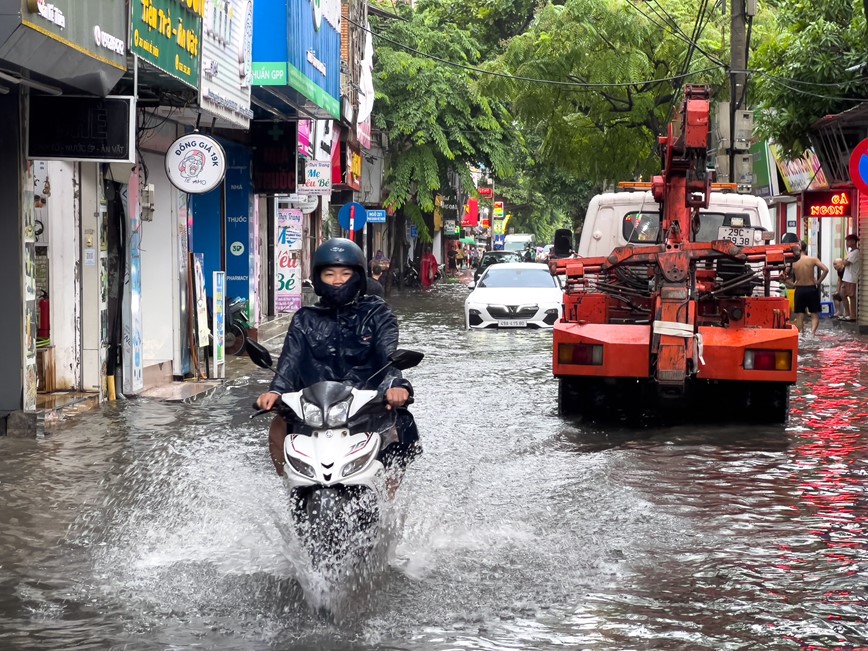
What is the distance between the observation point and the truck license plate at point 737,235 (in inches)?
474

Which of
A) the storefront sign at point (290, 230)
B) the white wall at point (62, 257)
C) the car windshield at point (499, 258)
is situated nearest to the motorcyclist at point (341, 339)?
the white wall at point (62, 257)

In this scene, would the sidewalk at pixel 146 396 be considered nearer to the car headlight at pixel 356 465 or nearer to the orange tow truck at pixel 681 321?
the orange tow truck at pixel 681 321

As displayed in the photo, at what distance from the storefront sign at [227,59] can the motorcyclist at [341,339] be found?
779 cm

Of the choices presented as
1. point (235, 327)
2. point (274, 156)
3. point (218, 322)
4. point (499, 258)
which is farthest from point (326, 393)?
point (499, 258)

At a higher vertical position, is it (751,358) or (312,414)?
(312,414)

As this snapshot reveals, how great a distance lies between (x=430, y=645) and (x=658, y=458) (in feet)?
18.1

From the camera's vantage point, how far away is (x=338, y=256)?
20.9ft

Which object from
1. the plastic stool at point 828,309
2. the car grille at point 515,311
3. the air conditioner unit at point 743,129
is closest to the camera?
the air conditioner unit at point 743,129

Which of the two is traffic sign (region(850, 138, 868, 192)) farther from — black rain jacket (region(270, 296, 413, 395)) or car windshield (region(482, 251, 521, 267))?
car windshield (region(482, 251, 521, 267))

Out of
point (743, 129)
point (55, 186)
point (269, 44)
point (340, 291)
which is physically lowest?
point (340, 291)

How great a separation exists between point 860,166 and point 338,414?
22.4 ft

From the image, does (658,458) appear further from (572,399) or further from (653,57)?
(653,57)

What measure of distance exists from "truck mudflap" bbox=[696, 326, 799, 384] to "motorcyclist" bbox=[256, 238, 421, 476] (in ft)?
17.9

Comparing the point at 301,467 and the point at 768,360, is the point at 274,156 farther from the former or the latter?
the point at 301,467
